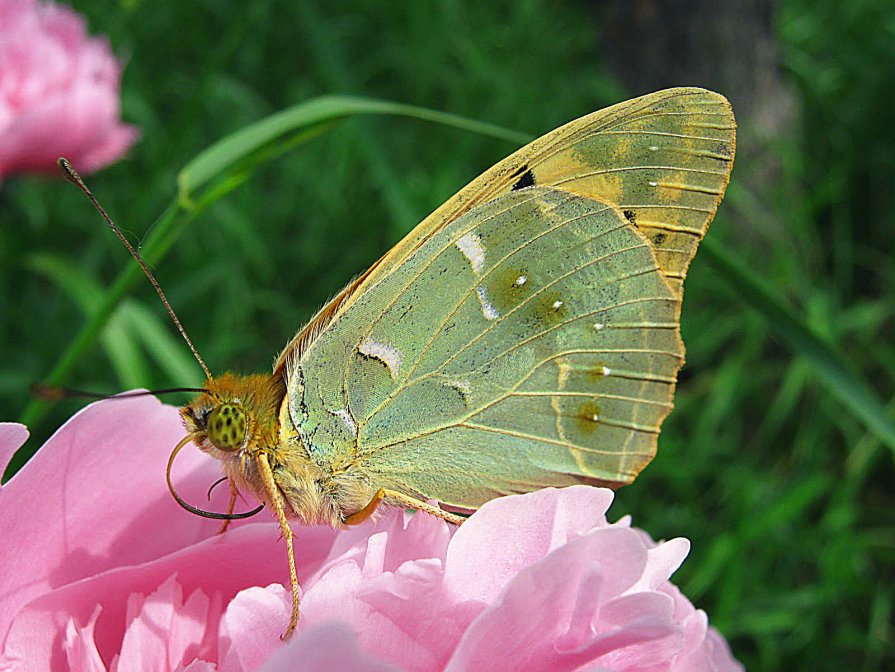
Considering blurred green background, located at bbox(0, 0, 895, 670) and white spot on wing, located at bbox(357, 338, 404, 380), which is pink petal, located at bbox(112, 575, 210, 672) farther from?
blurred green background, located at bbox(0, 0, 895, 670)

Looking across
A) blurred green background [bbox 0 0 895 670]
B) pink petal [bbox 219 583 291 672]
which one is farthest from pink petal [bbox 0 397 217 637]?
blurred green background [bbox 0 0 895 670]

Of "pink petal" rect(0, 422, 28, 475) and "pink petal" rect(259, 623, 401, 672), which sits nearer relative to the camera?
"pink petal" rect(259, 623, 401, 672)

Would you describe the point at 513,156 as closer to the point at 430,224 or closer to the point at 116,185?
the point at 430,224

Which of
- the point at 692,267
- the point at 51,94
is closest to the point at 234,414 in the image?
the point at 51,94

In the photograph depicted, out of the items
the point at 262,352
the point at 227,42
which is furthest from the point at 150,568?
the point at 262,352

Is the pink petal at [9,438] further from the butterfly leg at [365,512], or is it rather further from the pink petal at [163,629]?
the butterfly leg at [365,512]

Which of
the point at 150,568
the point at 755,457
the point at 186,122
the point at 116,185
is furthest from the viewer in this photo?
the point at 116,185

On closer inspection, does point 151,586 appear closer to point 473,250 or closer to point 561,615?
point 561,615

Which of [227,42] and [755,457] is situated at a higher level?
[227,42]
